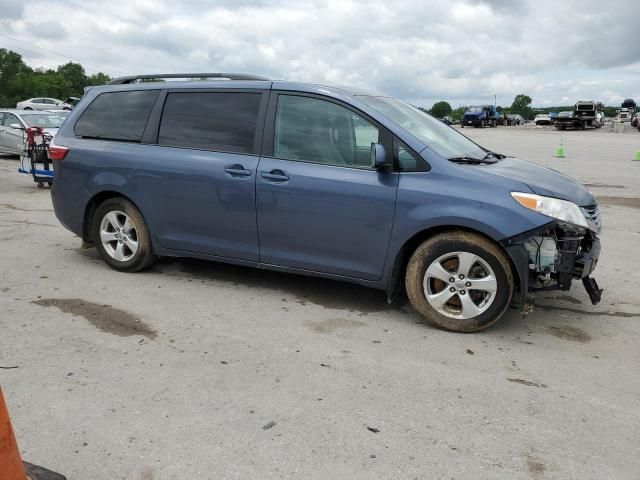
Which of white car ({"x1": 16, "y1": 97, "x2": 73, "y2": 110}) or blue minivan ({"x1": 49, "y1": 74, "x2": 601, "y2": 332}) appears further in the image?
white car ({"x1": 16, "y1": 97, "x2": 73, "y2": 110})

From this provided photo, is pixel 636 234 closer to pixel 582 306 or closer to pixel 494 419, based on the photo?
pixel 582 306

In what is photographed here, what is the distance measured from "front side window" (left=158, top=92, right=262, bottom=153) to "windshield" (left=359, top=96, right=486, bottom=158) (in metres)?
1.00

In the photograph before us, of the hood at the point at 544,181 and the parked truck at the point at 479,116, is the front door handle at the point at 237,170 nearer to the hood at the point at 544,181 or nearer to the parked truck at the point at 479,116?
the hood at the point at 544,181

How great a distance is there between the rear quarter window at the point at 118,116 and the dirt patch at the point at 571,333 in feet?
13.1

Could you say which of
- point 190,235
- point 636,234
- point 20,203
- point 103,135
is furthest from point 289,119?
point 20,203

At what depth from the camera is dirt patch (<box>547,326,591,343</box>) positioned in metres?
4.19

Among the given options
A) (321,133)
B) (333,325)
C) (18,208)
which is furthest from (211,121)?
(18,208)

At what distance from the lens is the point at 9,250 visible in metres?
6.47

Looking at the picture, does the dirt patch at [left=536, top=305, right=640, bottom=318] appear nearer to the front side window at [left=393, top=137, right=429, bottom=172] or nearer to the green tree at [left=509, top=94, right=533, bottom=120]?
the front side window at [left=393, top=137, right=429, bottom=172]

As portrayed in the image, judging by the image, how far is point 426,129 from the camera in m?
4.79

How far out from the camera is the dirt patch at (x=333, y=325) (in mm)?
4293

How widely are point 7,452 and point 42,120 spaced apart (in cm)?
1580

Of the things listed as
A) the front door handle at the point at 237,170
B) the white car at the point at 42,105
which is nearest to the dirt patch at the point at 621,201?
the front door handle at the point at 237,170

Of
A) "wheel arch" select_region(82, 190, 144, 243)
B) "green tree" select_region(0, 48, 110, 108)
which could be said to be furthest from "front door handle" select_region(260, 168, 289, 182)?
"green tree" select_region(0, 48, 110, 108)
